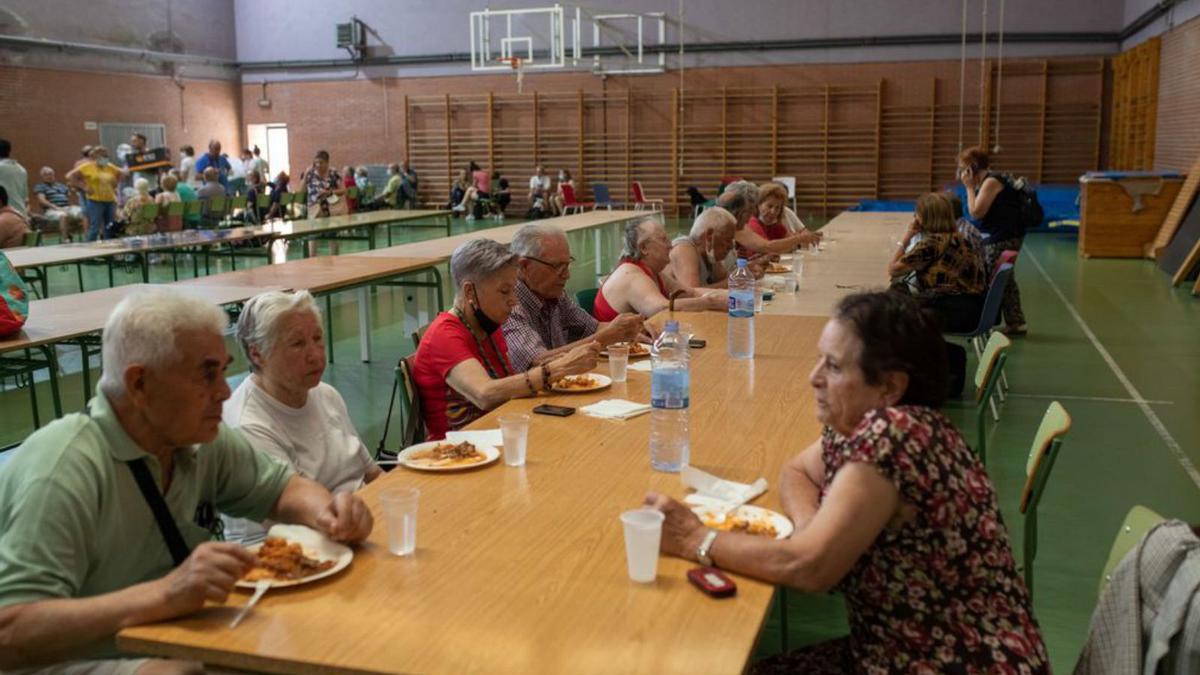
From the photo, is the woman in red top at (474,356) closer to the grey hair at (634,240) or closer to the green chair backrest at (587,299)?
the grey hair at (634,240)

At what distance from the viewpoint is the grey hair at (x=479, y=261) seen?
127 inches

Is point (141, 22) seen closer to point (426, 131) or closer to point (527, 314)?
point (426, 131)

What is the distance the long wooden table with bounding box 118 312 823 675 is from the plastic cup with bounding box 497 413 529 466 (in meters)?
0.05

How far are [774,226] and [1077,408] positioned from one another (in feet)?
9.88

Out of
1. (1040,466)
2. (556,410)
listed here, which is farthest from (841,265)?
(1040,466)

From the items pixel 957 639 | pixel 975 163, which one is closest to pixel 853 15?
pixel 975 163

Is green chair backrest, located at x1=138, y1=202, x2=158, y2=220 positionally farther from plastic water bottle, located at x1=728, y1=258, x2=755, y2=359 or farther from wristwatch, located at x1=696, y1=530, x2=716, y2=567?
wristwatch, located at x1=696, y1=530, x2=716, y2=567

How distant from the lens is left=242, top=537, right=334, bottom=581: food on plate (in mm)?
1734

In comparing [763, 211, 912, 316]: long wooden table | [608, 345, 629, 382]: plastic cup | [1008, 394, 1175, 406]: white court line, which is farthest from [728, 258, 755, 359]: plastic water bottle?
[1008, 394, 1175, 406]: white court line

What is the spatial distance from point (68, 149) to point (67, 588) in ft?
61.5

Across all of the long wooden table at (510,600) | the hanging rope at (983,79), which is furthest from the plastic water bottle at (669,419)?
the hanging rope at (983,79)

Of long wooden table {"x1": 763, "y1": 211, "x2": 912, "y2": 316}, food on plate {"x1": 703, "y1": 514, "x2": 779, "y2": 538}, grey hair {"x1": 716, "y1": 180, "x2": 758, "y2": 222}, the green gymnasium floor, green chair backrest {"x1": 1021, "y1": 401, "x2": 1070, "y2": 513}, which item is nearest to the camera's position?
food on plate {"x1": 703, "y1": 514, "x2": 779, "y2": 538}

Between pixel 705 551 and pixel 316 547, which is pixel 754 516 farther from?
pixel 316 547

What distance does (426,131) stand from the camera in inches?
849
